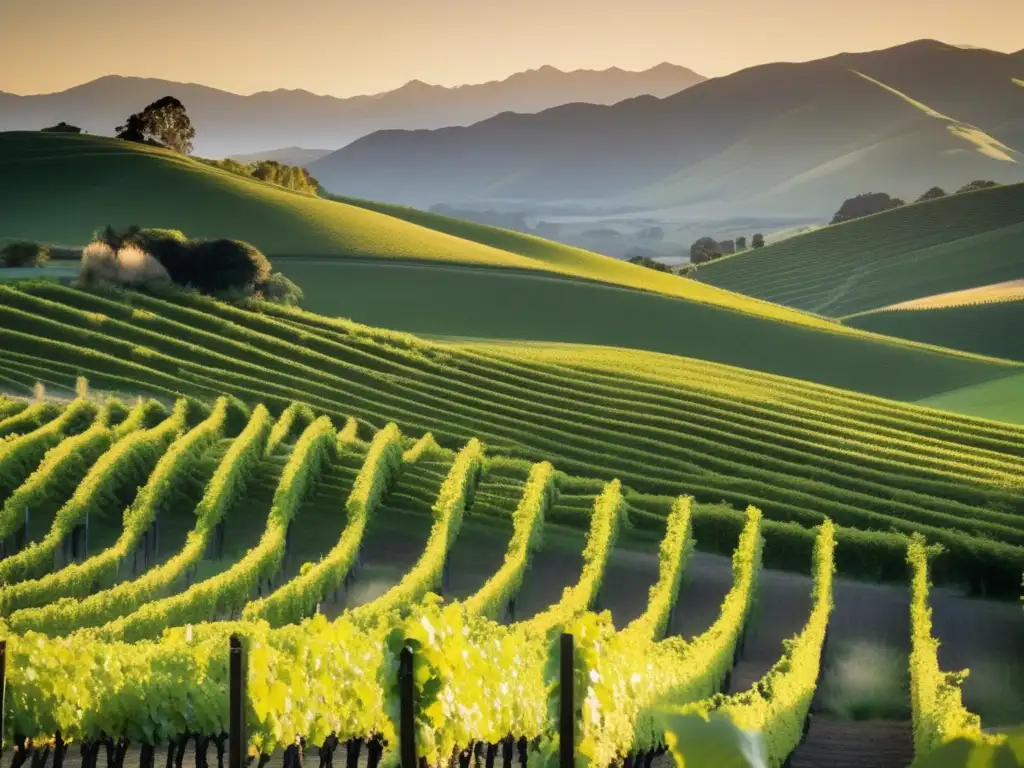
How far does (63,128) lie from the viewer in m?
102

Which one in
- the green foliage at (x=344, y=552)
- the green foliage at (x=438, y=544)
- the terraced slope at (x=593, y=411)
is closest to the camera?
the green foliage at (x=438, y=544)

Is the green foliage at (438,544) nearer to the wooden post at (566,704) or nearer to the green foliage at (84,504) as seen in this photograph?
the green foliage at (84,504)

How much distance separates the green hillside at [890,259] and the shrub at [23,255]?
2915 inches

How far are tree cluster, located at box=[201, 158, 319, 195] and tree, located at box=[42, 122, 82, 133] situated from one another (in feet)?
38.7

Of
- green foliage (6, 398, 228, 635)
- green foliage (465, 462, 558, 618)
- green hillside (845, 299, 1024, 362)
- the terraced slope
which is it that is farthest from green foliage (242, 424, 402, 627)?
green hillside (845, 299, 1024, 362)

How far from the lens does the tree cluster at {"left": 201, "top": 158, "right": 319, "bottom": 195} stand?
97.6m

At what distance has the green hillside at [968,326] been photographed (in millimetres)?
85938

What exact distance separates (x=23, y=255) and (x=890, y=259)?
88.2 meters

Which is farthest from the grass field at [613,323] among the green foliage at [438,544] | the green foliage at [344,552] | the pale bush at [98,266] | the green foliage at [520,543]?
the green foliage at [520,543]

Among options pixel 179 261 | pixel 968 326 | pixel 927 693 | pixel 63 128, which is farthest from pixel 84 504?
pixel 63 128

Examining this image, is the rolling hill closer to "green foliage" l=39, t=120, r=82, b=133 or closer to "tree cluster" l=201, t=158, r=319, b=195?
"green foliage" l=39, t=120, r=82, b=133

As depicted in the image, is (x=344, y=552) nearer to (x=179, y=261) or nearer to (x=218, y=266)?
(x=218, y=266)

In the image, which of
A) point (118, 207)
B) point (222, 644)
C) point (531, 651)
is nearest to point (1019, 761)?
point (531, 651)

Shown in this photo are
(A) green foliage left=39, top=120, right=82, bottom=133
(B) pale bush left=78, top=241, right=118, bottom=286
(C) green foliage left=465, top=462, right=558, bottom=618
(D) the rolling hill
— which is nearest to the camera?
(C) green foliage left=465, top=462, right=558, bottom=618
